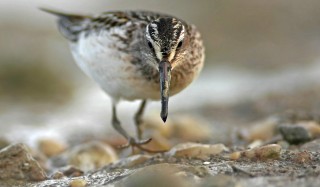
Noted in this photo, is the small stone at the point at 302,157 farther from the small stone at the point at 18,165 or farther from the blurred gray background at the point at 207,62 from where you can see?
the blurred gray background at the point at 207,62

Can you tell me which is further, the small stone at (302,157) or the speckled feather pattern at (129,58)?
the speckled feather pattern at (129,58)

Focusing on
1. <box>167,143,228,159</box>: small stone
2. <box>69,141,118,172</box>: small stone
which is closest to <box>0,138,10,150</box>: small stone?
<box>69,141,118,172</box>: small stone

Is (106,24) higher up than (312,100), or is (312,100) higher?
(106,24)

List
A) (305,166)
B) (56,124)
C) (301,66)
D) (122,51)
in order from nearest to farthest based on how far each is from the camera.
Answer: (305,166) → (122,51) → (56,124) → (301,66)

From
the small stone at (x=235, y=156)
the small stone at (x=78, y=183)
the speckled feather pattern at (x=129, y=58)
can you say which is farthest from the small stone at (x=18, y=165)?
the small stone at (x=235, y=156)

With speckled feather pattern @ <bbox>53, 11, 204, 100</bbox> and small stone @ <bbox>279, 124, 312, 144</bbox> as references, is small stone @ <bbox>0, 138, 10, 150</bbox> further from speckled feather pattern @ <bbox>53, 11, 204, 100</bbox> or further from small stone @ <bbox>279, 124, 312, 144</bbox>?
small stone @ <bbox>279, 124, 312, 144</bbox>

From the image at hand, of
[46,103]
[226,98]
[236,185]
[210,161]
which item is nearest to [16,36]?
[46,103]

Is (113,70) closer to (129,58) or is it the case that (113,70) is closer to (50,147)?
(129,58)

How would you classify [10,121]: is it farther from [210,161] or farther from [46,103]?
[210,161]
